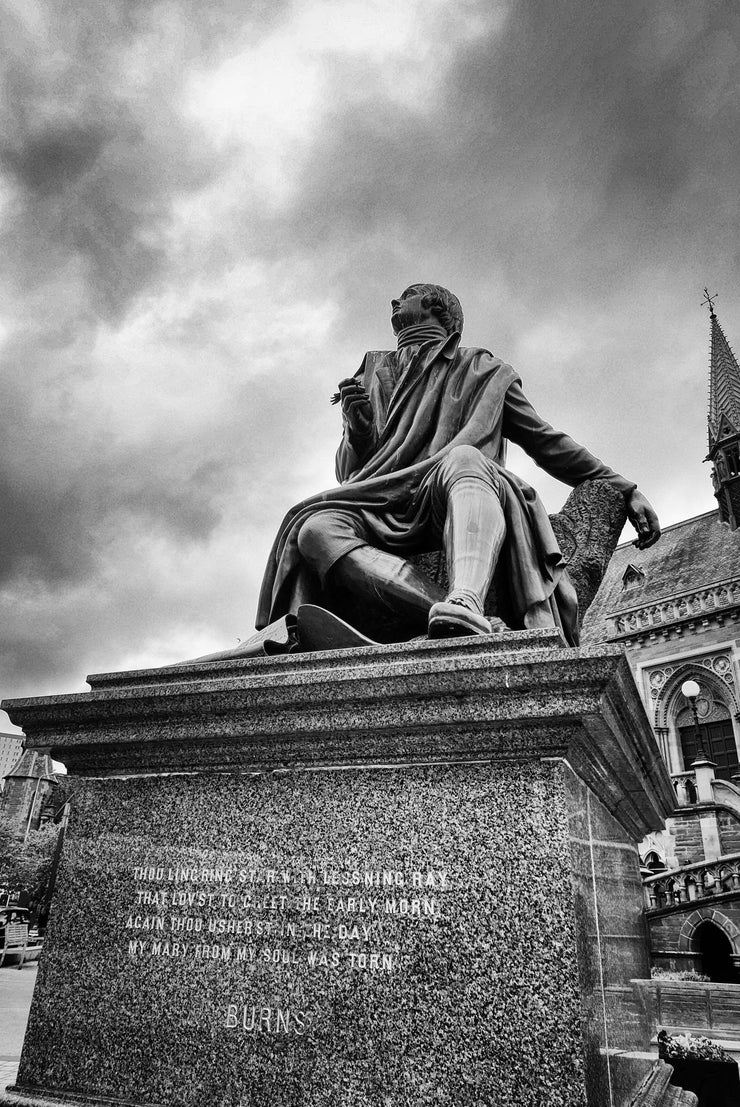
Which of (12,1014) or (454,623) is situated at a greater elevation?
(454,623)

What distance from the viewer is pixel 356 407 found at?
4.16 m

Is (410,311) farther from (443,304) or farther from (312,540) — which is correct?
(312,540)

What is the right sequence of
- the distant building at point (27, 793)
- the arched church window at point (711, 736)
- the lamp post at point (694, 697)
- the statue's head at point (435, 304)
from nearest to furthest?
the statue's head at point (435, 304)
the arched church window at point (711, 736)
the lamp post at point (694, 697)
the distant building at point (27, 793)

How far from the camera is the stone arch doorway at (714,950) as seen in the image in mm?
17025

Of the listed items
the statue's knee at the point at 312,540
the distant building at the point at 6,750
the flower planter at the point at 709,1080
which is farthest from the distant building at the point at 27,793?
the distant building at the point at 6,750

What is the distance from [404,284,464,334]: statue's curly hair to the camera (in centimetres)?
476

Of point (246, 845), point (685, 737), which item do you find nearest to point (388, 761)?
point (246, 845)

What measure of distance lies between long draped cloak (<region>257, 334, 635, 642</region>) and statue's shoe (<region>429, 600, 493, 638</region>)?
0.62 m

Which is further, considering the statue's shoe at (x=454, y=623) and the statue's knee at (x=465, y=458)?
the statue's knee at (x=465, y=458)

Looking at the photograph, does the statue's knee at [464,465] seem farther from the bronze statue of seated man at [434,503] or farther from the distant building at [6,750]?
the distant building at [6,750]

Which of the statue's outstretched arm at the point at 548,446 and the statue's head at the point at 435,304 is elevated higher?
the statue's head at the point at 435,304

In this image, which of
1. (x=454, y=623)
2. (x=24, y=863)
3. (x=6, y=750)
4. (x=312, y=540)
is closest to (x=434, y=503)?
(x=312, y=540)

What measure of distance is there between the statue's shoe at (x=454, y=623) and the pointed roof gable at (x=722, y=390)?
40.1 meters

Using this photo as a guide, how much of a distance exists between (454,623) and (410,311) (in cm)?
275
